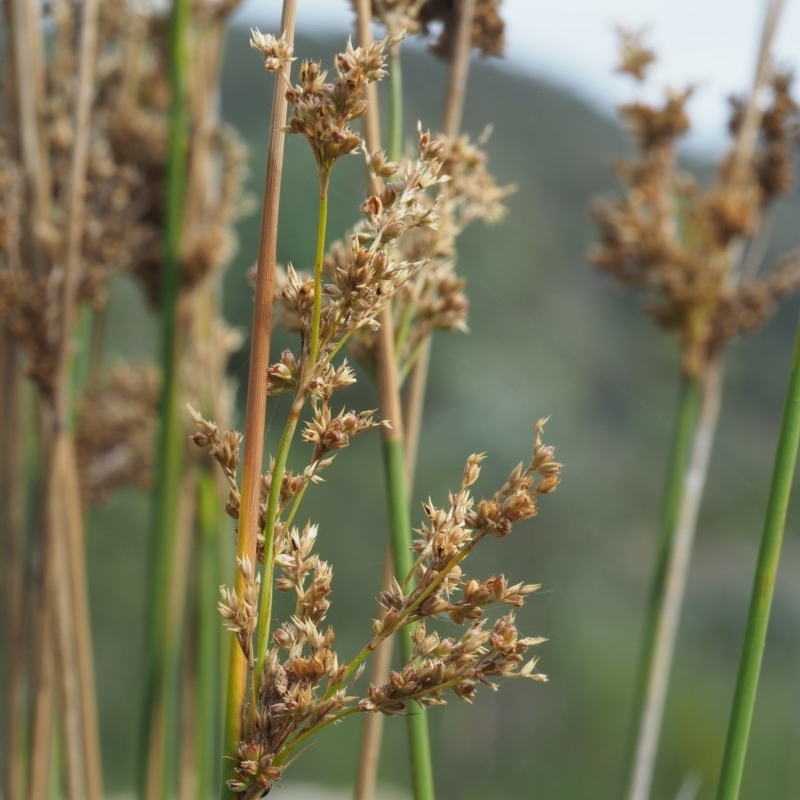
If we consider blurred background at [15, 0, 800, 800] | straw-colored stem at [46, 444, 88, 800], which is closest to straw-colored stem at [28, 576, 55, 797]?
straw-colored stem at [46, 444, 88, 800]

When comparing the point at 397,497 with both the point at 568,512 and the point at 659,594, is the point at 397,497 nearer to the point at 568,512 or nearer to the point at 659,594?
the point at 659,594

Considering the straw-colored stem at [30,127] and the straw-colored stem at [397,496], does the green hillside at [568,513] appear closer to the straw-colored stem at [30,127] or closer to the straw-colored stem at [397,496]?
the straw-colored stem at [30,127]

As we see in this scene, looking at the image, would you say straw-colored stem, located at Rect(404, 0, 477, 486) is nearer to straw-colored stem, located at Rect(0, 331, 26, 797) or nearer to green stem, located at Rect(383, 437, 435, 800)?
green stem, located at Rect(383, 437, 435, 800)

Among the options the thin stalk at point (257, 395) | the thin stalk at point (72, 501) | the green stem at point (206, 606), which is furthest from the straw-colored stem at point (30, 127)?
the thin stalk at point (257, 395)

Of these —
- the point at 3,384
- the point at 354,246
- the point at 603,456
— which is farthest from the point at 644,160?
the point at 603,456

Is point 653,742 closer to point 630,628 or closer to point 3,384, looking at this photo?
point 3,384

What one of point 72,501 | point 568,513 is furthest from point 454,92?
point 568,513
